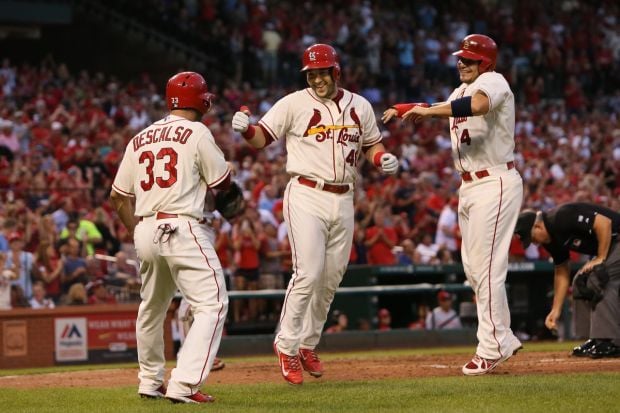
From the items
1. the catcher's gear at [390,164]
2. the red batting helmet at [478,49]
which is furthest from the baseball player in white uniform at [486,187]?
the catcher's gear at [390,164]

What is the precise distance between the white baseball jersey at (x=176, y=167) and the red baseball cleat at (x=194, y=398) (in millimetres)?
1100

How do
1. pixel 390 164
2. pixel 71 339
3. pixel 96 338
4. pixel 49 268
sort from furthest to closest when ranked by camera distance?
1. pixel 49 268
2. pixel 96 338
3. pixel 71 339
4. pixel 390 164

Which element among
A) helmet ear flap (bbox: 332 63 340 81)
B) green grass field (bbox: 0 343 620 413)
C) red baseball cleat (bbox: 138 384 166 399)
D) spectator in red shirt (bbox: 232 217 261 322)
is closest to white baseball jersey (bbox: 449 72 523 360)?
green grass field (bbox: 0 343 620 413)

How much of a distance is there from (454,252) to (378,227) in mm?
1423

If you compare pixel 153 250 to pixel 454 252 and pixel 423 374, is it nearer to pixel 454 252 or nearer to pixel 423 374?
pixel 423 374

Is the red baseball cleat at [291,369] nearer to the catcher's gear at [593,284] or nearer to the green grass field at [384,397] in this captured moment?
the green grass field at [384,397]

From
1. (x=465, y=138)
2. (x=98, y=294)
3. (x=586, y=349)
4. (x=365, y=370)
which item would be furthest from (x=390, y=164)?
(x=98, y=294)

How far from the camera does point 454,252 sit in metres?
17.7

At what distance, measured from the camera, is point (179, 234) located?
7.38 metres

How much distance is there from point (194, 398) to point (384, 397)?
1176 mm

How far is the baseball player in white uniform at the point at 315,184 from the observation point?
8609mm

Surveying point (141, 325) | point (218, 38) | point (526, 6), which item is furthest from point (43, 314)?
point (526, 6)

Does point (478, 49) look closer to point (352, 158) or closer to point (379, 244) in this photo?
point (352, 158)

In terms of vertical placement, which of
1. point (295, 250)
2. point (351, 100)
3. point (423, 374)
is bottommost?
point (423, 374)
